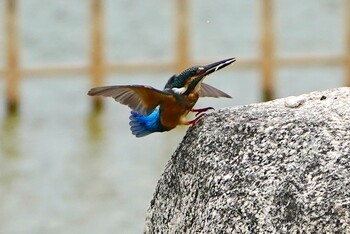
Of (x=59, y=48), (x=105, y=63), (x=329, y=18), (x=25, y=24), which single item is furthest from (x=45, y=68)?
(x=329, y=18)

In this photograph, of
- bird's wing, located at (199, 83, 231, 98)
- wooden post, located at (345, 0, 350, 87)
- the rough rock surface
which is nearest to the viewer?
the rough rock surface

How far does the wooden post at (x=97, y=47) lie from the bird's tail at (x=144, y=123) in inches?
339

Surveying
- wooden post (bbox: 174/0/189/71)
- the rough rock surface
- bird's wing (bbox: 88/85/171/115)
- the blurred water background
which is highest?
bird's wing (bbox: 88/85/171/115)

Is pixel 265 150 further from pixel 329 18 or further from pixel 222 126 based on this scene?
pixel 329 18

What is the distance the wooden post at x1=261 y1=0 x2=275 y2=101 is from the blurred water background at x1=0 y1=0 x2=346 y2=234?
15 centimetres

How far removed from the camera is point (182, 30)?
42.2 ft

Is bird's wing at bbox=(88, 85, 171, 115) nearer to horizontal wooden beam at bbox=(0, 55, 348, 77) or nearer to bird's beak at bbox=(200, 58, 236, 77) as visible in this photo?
bird's beak at bbox=(200, 58, 236, 77)

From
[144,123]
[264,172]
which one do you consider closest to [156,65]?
[144,123]

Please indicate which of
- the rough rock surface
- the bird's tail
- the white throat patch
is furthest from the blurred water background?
the rough rock surface

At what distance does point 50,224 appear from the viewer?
884 centimetres

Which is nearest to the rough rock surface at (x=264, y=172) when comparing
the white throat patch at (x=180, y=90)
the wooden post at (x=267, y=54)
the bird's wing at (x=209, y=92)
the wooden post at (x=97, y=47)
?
the white throat patch at (x=180, y=90)

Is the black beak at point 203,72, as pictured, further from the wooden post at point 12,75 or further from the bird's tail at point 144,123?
the wooden post at point 12,75

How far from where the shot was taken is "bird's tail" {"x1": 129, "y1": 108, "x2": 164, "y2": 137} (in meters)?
3.76

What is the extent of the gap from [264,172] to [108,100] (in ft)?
31.7
